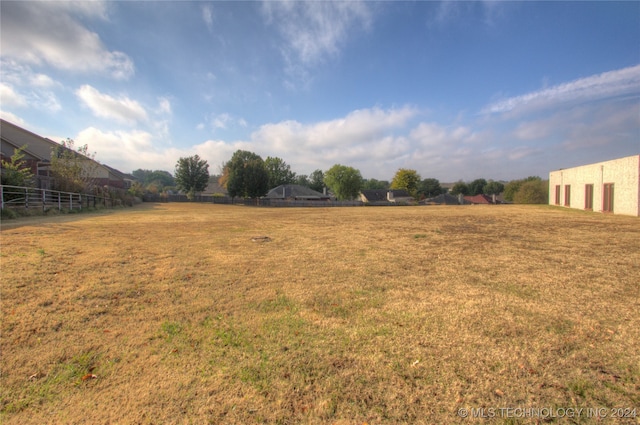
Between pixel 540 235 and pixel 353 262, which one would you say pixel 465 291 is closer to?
pixel 353 262

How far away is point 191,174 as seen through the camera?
49656 mm

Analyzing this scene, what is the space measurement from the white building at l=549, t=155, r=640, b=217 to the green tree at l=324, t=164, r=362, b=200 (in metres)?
46.6

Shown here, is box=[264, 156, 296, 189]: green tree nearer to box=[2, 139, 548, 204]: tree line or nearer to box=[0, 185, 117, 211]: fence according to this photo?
box=[2, 139, 548, 204]: tree line

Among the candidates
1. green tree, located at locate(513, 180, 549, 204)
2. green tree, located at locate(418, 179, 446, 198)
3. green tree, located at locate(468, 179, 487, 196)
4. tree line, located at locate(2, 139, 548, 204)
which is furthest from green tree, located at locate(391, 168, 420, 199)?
green tree, located at locate(468, 179, 487, 196)

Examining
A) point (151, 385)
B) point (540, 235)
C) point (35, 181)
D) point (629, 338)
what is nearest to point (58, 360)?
point (151, 385)

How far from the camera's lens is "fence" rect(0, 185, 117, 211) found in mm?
12866

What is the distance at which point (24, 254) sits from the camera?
5.45 meters

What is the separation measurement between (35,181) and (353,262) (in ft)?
69.2

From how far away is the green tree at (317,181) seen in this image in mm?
81700

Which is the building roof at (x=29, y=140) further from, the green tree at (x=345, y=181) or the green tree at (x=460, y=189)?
the green tree at (x=460, y=189)

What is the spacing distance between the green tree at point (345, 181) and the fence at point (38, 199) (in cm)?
5421

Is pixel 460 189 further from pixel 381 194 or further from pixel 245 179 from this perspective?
pixel 245 179

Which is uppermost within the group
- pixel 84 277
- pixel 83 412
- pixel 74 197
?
pixel 74 197

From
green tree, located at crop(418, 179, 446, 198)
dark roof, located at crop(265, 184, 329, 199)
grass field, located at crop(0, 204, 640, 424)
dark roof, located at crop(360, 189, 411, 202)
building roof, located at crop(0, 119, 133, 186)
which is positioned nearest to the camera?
grass field, located at crop(0, 204, 640, 424)
